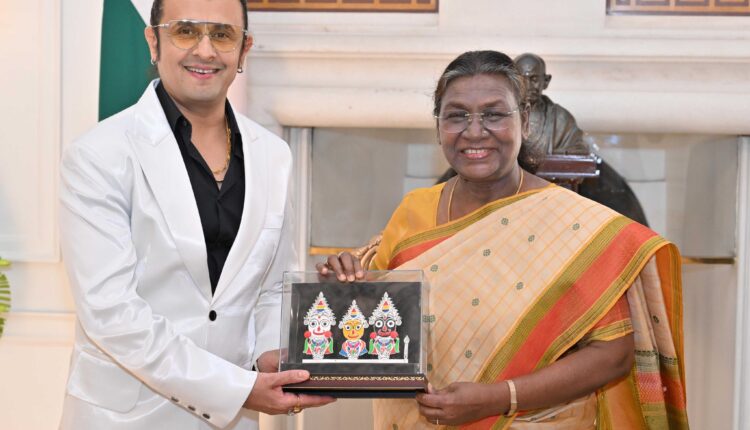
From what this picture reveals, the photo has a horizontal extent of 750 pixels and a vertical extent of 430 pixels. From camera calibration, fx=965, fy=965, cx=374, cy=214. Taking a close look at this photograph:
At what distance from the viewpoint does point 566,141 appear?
4328 millimetres

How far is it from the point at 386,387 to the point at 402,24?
9.45 feet

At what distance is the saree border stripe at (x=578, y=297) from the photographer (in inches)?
99.7

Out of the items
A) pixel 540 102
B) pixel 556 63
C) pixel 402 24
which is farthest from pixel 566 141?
pixel 402 24

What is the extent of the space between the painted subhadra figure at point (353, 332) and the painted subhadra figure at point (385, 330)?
23 mm

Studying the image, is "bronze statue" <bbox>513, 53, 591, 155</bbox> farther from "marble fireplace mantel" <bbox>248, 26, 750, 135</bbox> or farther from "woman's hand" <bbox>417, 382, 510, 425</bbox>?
"woman's hand" <bbox>417, 382, 510, 425</bbox>

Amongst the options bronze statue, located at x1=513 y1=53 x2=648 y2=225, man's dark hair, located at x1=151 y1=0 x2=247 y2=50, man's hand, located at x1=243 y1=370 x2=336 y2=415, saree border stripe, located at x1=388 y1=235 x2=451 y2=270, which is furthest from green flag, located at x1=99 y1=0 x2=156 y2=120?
man's hand, located at x1=243 y1=370 x2=336 y2=415

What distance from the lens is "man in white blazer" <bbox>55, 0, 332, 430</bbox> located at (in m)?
2.28

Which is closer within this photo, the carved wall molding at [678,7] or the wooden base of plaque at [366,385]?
the wooden base of plaque at [366,385]

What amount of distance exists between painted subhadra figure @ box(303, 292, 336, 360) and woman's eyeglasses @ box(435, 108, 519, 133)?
571 mm

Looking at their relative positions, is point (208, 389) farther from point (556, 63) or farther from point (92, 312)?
point (556, 63)

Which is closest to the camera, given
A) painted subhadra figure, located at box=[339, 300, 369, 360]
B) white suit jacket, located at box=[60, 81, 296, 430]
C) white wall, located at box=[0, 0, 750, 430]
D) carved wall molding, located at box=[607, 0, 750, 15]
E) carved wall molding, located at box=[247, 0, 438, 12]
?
white suit jacket, located at box=[60, 81, 296, 430]

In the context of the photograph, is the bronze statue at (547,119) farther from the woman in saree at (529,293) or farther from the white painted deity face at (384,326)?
the white painted deity face at (384,326)

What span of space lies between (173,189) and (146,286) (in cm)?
24

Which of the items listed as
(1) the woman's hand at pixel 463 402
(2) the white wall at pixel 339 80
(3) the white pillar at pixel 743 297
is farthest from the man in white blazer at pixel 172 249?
(3) the white pillar at pixel 743 297
